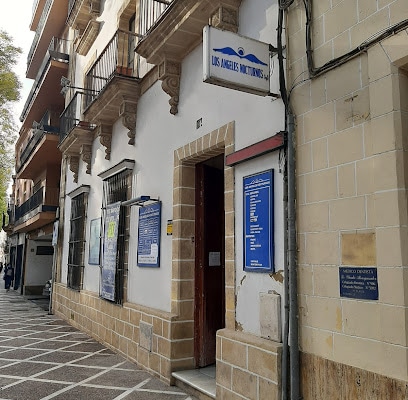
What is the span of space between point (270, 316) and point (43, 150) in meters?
13.7

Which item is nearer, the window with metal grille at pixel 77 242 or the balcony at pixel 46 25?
the window with metal grille at pixel 77 242

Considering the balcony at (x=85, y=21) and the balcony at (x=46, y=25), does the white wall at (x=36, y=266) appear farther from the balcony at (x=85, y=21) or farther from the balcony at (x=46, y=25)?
the balcony at (x=85, y=21)

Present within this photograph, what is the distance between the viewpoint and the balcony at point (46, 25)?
1517cm

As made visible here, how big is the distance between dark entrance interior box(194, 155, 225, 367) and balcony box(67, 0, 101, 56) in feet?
22.7

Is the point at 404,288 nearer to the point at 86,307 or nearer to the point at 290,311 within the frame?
the point at 290,311

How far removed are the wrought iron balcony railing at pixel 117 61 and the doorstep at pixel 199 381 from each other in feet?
16.1

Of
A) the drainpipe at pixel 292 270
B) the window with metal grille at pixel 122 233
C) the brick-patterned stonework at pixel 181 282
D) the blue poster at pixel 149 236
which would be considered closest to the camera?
the drainpipe at pixel 292 270

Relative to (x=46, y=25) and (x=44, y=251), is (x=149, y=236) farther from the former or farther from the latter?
(x=44, y=251)

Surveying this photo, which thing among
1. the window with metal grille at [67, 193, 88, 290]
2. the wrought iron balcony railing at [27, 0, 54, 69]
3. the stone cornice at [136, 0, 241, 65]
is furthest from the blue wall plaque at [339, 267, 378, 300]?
the wrought iron balcony railing at [27, 0, 54, 69]

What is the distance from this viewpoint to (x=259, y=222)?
4.23 meters

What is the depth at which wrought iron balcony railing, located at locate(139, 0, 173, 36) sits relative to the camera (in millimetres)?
6719

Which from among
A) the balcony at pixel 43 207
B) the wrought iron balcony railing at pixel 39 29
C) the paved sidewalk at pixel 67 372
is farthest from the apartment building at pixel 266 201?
the wrought iron balcony railing at pixel 39 29

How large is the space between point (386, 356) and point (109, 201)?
21.6 feet

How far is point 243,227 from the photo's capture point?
14.7 feet
